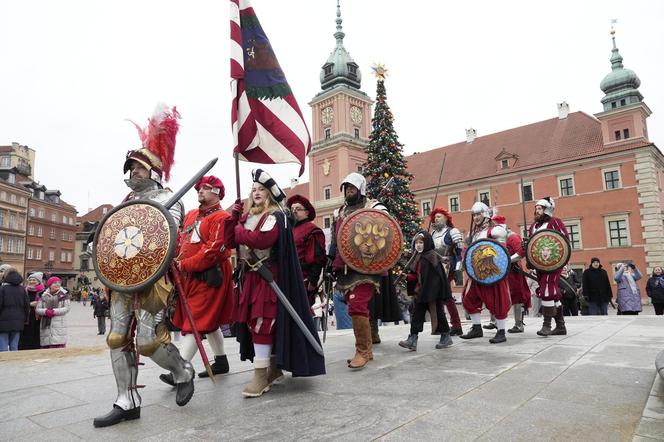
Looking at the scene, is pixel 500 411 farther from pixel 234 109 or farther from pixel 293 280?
pixel 234 109

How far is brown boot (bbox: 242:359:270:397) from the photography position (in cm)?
349

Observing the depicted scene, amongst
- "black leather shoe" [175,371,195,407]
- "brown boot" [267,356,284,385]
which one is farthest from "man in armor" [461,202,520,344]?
"black leather shoe" [175,371,195,407]

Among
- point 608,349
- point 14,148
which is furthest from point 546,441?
point 14,148

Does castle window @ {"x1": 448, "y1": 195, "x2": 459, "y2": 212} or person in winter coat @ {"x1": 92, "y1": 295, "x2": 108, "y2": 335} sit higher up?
castle window @ {"x1": 448, "y1": 195, "x2": 459, "y2": 212}

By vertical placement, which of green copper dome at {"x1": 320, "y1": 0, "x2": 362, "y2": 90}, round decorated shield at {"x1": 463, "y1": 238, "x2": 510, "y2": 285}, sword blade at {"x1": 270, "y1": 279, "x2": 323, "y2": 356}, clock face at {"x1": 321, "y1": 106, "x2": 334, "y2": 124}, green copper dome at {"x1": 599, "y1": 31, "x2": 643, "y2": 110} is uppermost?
green copper dome at {"x1": 320, "y1": 0, "x2": 362, "y2": 90}

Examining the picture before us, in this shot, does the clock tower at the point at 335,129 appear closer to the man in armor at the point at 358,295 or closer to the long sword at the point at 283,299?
the man in armor at the point at 358,295

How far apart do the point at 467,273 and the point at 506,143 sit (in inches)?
1447

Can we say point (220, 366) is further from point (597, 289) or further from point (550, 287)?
point (597, 289)

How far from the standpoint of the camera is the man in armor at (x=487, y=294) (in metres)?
5.89

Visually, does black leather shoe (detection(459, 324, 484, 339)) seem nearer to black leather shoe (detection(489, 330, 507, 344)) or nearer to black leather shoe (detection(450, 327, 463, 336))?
black leather shoe (detection(450, 327, 463, 336))

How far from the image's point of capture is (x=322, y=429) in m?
2.62

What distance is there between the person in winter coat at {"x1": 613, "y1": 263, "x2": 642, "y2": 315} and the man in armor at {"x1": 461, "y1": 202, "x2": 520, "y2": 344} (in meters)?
6.64

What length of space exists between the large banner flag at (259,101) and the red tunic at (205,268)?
816 millimetres

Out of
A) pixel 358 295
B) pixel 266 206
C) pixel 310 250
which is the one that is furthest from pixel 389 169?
pixel 266 206
